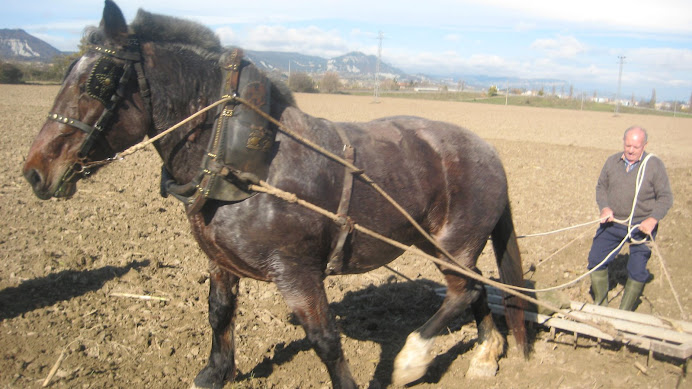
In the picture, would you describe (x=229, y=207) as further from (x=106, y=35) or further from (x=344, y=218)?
(x=106, y=35)

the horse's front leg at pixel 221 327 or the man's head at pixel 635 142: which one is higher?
the man's head at pixel 635 142

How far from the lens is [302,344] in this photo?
430 centimetres

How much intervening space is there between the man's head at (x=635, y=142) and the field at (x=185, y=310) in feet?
3.93

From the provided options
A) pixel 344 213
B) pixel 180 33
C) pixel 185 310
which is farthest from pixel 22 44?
pixel 344 213

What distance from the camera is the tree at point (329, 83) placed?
62.9m

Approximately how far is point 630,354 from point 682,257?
302 centimetres

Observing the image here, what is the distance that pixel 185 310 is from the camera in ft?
15.3

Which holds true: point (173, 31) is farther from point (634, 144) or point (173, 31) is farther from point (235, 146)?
point (634, 144)

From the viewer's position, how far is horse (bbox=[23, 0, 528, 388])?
244cm

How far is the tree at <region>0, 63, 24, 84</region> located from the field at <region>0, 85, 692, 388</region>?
1772 inches

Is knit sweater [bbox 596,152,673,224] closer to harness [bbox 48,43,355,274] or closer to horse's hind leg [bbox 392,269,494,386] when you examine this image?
horse's hind leg [bbox 392,269,494,386]

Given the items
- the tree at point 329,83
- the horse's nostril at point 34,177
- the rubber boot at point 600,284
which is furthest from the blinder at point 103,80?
the tree at point 329,83

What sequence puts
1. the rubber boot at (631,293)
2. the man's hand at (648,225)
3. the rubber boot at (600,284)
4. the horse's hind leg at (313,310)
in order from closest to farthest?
the horse's hind leg at (313,310)
the man's hand at (648,225)
the rubber boot at (631,293)
the rubber boot at (600,284)

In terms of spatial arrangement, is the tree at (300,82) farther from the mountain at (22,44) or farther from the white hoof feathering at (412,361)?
the mountain at (22,44)
